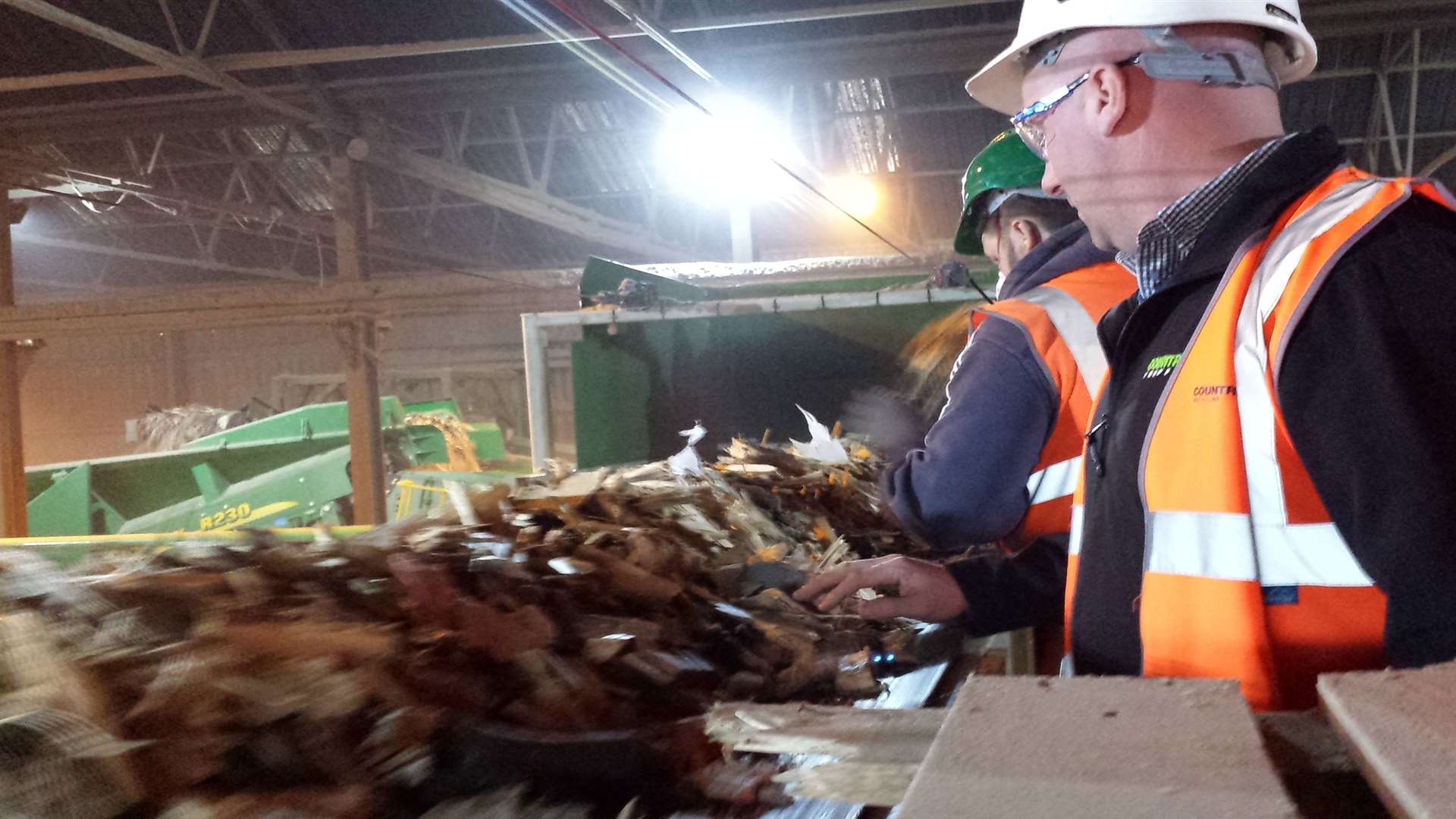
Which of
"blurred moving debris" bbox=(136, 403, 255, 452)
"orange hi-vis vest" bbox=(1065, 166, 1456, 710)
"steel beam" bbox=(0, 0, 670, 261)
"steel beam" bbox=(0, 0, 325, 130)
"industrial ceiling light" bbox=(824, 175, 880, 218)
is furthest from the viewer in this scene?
"blurred moving debris" bbox=(136, 403, 255, 452)

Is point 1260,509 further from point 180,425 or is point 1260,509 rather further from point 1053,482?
point 180,425

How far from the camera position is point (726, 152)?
8.50 meters

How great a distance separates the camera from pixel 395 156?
908 centimetres

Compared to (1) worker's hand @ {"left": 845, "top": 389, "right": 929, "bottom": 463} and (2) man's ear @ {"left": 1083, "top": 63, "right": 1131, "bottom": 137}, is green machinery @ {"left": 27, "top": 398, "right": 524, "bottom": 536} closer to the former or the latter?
(1) worker's hand @ {"left": 845, "top": 389, "right": 929, "bottom": 463}

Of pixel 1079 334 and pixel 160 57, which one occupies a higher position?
pixel 160 57

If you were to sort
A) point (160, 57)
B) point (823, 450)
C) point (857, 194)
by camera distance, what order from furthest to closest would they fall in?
point (857, 194) → point (160, 57) → point (823, 450)

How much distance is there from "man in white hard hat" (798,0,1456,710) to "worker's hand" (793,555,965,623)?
377 millimetres

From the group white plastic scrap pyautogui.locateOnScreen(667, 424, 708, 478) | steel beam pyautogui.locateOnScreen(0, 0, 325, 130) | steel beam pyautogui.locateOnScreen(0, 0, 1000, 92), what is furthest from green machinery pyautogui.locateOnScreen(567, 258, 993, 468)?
steel beam pyautogui.locateOnScreen(0, 0, 325, 130)

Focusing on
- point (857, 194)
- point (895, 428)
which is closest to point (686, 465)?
point (895, 428)

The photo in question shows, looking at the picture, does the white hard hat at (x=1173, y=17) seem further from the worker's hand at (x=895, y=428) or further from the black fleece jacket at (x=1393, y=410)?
the worker's hand at (x=895, y=428)

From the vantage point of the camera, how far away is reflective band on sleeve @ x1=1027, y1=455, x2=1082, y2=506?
6.75 ft

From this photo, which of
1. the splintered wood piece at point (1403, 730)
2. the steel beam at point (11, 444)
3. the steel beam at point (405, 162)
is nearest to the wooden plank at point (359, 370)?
the steel beam at point (405, 162)

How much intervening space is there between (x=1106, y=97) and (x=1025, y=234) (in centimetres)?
132

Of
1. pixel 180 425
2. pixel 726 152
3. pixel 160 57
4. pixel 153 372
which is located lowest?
pixel 180 425
